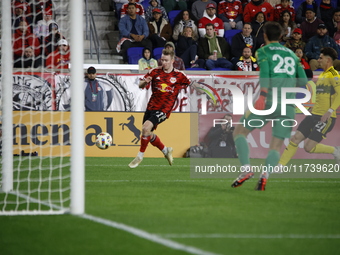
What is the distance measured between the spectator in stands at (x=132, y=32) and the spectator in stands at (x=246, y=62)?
8.26 ft

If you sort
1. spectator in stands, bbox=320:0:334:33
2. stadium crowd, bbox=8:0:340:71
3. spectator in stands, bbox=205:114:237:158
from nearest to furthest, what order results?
1. spectator in stands, bbox=205:114:237:158
2. stadium crowd, bbox=8:0:340:71
3. spectator in stands, bbox=320:0:334:33

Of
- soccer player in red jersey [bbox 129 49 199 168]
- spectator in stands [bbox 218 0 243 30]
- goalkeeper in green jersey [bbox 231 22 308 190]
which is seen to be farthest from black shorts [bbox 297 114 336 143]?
spectator in stands [bbox 218 0 243 30]

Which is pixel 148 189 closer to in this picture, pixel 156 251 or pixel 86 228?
pixel 86 228

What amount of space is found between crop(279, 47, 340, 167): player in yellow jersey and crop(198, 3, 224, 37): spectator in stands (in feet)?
24.4

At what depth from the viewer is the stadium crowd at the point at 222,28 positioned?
1644 cm

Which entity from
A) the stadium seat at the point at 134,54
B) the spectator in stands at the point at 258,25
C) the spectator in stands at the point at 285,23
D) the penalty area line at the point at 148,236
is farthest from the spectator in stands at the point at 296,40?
the penalty area line at the point at 148,236

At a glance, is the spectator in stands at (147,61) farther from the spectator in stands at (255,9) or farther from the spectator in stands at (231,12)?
the spectator in stands at (255,9)

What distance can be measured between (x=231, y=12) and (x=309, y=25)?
7.76ft

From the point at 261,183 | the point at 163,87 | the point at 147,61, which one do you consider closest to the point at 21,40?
the point at 163,87

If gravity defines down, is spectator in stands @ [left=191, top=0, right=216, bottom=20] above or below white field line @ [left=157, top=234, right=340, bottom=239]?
above

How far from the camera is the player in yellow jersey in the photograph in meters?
9.82

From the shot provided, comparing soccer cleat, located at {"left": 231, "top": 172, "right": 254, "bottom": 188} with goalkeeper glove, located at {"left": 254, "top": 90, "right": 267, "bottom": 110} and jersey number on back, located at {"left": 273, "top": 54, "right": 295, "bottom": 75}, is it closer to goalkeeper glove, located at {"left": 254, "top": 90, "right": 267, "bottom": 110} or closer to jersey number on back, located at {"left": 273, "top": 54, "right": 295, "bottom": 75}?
goalkeeper glove, located at {"left": 254, "top": 90, "right": 267, "bottom": 110}

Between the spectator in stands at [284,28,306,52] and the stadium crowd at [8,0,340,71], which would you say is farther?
the spectator in stands at [284,28,306,52]

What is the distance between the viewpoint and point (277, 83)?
766cm
